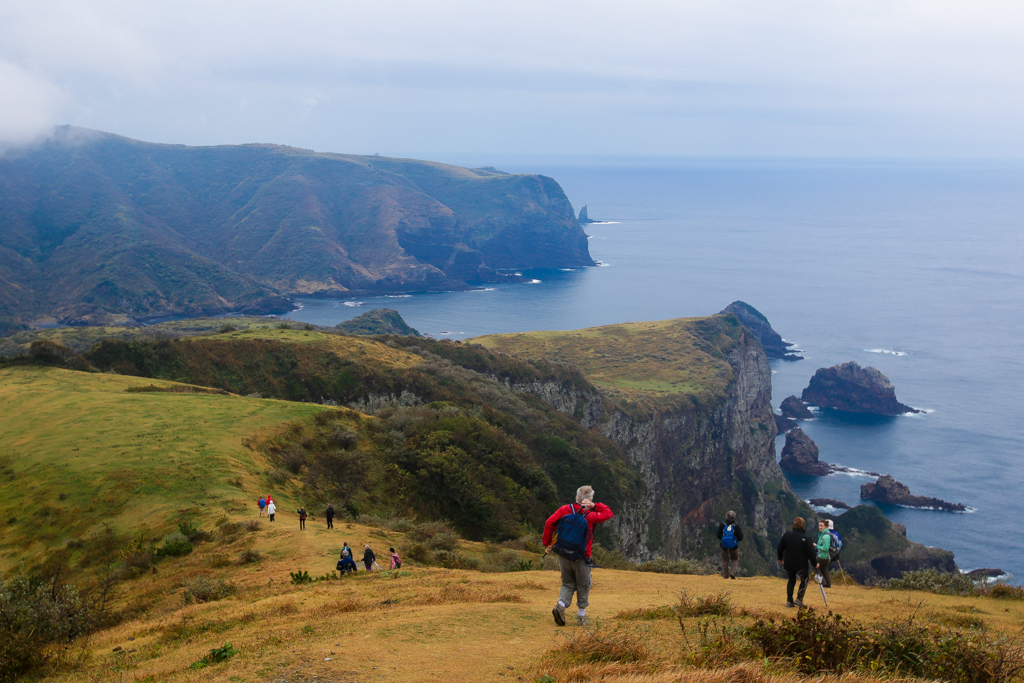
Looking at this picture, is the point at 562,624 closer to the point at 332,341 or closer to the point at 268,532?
the point at 268,532

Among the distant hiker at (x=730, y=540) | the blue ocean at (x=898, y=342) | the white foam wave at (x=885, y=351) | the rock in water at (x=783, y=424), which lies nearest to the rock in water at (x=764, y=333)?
the blue ocean at (x=898, y=342)

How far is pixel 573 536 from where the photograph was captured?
960 cm

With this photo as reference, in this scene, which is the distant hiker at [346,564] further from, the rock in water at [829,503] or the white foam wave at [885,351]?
the white foam wave at [885,351]

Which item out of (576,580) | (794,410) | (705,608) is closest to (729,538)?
(705,608)

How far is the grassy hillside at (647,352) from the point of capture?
253 ft

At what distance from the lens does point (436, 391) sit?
→ 45469mm

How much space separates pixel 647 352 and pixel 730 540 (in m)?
74.5

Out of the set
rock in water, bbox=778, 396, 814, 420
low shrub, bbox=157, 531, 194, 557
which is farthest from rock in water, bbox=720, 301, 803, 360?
low shrub, bbox=157, 531, 194, 557

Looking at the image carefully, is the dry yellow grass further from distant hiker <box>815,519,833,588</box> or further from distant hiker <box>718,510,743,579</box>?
distant hiker <box>815,519,833,588</box>

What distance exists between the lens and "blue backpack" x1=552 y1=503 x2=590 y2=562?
9594mm

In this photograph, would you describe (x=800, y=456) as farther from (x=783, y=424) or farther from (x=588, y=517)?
(x=588, y=517)

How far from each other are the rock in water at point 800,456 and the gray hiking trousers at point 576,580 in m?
Result: 87.5

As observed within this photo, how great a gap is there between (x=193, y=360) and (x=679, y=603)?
4072cm

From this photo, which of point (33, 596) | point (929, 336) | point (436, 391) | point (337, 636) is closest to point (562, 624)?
point (337, 636)
